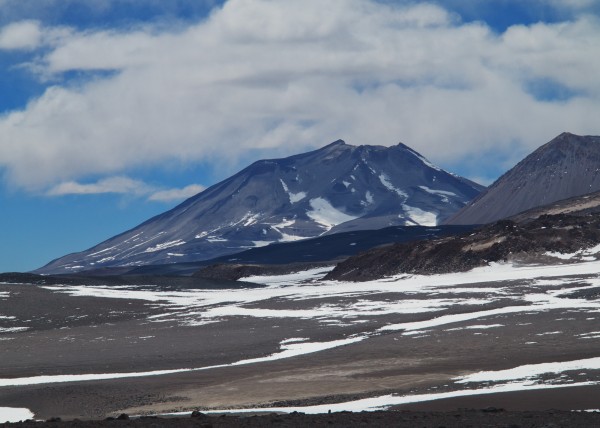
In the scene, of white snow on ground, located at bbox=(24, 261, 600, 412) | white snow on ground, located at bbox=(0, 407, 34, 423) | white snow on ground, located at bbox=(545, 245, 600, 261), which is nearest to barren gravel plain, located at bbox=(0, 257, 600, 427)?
white snow on ground, located at bbox=(0, 407, 34, 423)

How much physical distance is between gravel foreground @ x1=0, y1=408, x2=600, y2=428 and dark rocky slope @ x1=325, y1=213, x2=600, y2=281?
8413cm

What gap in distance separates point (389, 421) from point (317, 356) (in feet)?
70.6

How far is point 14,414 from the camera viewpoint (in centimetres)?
3188

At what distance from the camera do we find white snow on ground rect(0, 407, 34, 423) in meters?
30.8

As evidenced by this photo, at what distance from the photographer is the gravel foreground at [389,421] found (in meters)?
22.7

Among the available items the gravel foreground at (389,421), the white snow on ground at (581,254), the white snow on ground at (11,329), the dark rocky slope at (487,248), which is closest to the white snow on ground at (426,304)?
the dark rocky slope at (487,248)

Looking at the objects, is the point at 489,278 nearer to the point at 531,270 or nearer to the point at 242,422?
the point at 531,270

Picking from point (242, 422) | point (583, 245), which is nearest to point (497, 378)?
point (242, 422)

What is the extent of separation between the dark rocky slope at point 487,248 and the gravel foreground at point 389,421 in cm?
8413

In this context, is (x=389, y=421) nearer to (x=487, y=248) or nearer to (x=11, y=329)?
(x=11, y=329)

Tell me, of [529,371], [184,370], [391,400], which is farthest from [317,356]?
[391,400]

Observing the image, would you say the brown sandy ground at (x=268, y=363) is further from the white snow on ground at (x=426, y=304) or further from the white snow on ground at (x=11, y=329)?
the white snow on ground at (x=426, y=304)

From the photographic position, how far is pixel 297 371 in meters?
40.2

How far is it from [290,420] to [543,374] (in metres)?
12.3
